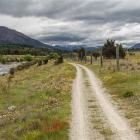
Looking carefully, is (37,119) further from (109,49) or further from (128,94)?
(109,49)

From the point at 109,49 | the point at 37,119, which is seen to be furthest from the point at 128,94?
the point at 109,49

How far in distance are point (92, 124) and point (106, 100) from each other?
26.8 feet

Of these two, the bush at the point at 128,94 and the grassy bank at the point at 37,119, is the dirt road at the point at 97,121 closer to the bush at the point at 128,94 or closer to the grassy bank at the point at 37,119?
the grassy bank at the point at 37,119

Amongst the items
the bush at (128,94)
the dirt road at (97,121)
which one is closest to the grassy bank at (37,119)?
the dirt road at (97,121)

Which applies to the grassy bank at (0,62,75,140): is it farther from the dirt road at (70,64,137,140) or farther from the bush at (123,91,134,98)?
the bush at (123,91,134,98)

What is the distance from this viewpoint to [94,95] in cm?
Answer: 2831

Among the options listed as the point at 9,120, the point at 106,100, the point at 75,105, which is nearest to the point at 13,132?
the point at 9,120

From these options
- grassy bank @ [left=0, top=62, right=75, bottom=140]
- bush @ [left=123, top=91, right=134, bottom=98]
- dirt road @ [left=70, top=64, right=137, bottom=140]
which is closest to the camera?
dirt road @ [left=70, top=64, right=137, bottom=140]

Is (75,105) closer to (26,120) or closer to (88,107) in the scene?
(88,107)

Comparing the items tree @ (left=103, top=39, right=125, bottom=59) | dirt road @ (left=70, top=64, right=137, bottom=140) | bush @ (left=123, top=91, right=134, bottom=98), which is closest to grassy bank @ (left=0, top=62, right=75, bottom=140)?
dirt road @ (left=70, top=64, right=137, bottom=140)

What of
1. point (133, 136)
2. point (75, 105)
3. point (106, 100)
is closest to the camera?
point (133, 136)

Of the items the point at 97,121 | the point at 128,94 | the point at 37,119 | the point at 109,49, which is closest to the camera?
the point at 97,121

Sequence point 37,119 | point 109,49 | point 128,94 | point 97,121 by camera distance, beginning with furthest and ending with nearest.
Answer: point 109,49, point 128,94, point 37,119, point 97,121

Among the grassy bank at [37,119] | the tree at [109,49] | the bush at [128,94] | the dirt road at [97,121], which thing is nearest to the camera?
the dirt road at [97,121]
